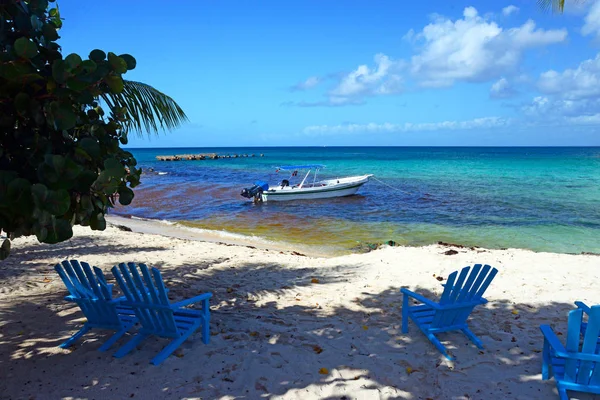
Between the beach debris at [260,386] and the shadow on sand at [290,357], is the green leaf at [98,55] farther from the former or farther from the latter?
the beach debris at [260,386]

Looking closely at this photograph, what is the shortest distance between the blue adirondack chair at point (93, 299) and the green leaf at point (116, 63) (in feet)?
8.17

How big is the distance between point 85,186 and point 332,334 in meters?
3.21

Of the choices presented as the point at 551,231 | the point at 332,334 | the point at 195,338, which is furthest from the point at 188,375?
the point at 551,231

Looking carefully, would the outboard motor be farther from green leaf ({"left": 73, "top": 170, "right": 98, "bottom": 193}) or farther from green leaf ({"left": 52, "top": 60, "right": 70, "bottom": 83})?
green leaf ({"left": 52, "top": 60, "right": 70, "bottom": 83})

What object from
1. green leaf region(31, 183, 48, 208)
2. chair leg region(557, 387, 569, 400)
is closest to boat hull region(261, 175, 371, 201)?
chair leg region(557, 387, 569, 400)

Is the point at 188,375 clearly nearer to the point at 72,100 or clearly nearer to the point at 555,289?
the point at 72,100

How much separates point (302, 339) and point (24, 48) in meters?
3.68

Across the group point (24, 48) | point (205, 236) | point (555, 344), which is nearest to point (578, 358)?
point (555, 344)

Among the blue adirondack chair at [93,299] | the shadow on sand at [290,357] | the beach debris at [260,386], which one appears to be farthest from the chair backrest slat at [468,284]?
the blue adirondack chair at [93,299]

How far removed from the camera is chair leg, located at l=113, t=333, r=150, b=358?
4.06 m

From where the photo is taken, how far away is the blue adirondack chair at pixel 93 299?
13.8ft

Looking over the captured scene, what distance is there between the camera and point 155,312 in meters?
4.11

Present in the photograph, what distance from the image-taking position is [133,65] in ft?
Result: 8.61

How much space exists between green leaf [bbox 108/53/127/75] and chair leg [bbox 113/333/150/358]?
281cm
